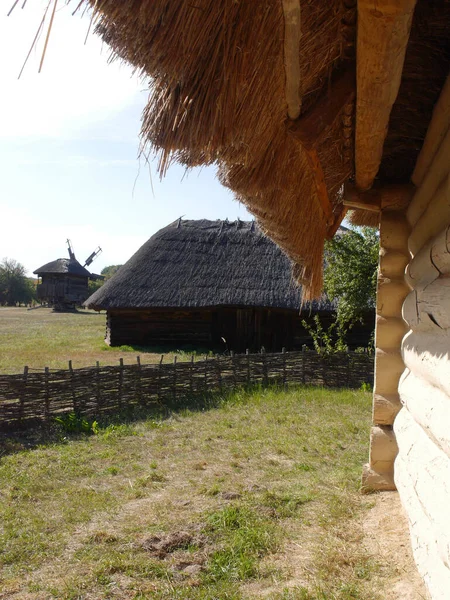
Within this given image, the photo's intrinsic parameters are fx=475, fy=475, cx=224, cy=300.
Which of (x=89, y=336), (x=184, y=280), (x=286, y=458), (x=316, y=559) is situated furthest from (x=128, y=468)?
(x=89, y=336)

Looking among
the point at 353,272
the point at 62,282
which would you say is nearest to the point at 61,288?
the point at 62,282

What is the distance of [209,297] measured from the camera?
1444 centimetres

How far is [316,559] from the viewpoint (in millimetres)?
2805

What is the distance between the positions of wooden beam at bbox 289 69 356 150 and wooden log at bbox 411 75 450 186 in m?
0.42

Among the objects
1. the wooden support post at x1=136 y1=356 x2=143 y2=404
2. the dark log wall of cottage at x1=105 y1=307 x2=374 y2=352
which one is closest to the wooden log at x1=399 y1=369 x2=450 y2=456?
the wooden support post at x1=136 y1=356 x2=143 y2=404

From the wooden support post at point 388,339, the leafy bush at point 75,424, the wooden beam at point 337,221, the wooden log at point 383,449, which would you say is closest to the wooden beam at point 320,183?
the wooden beam at point 337,221

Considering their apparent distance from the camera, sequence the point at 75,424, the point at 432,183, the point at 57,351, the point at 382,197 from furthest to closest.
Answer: the point at 57,351, the point at 75,424, the point at 382,197, the point at 432,183

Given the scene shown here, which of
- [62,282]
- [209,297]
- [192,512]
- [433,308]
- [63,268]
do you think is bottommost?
[192,512]

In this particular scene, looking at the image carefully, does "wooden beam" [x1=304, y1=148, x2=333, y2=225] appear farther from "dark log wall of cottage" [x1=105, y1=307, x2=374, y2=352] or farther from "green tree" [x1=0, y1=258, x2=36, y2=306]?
"green tree" [x1=0, y1=258, x2=36, y2=306]

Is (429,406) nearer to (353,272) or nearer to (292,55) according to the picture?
(292,55)

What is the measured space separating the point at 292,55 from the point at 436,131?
103 centimetres

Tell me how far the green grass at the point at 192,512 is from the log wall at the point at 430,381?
0.57 m

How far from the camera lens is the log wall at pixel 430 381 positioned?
1746mm

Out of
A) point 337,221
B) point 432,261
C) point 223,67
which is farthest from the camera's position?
point 337,221
